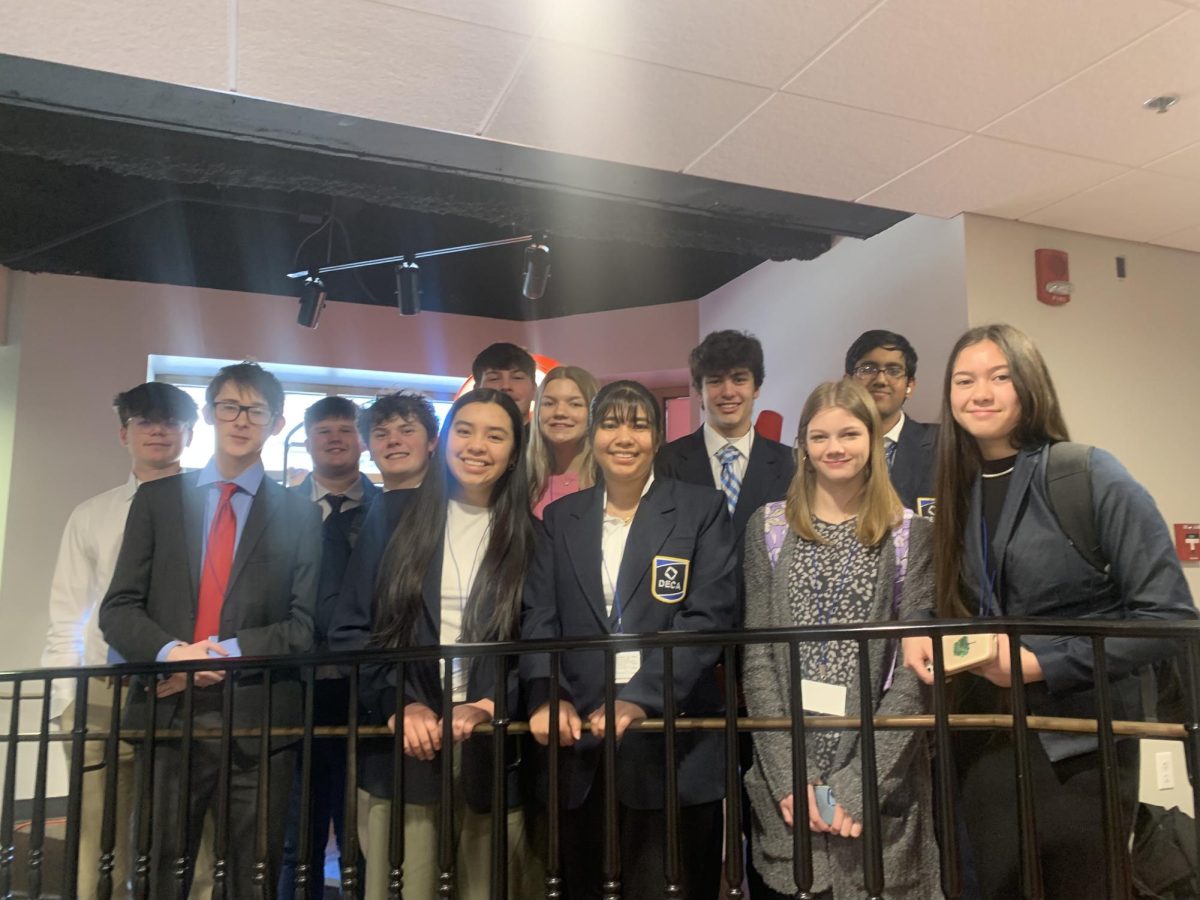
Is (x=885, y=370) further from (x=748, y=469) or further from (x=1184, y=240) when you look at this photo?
(x=1184, y=240)

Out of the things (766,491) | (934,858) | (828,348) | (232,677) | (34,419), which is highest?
(828,348)

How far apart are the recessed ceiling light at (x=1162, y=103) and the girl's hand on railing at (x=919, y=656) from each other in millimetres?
2136

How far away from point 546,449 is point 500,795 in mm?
1247

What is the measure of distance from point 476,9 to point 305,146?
1.19m

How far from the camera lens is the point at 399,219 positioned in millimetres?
4484

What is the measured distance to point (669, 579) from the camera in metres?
1.96

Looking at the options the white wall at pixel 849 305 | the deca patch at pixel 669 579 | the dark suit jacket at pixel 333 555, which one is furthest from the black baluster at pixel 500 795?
the white wall at pixel 849 305

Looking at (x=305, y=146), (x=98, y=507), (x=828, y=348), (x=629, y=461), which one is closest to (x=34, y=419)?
(x=98, y=507)

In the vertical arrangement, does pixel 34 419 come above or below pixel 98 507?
above

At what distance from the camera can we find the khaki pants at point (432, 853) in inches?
76.1

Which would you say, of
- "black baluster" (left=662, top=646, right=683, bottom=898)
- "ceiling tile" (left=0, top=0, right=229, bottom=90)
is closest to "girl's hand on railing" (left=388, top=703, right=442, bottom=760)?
"black baluster" (left=662, top=646, right=683, bottom=898)

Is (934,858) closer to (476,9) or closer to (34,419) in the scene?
(476,9)

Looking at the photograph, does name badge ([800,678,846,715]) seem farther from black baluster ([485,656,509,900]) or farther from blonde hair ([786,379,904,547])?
black baluster ([485,656,509,900])

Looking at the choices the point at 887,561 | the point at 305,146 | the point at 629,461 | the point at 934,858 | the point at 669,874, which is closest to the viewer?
the point at 669,874
